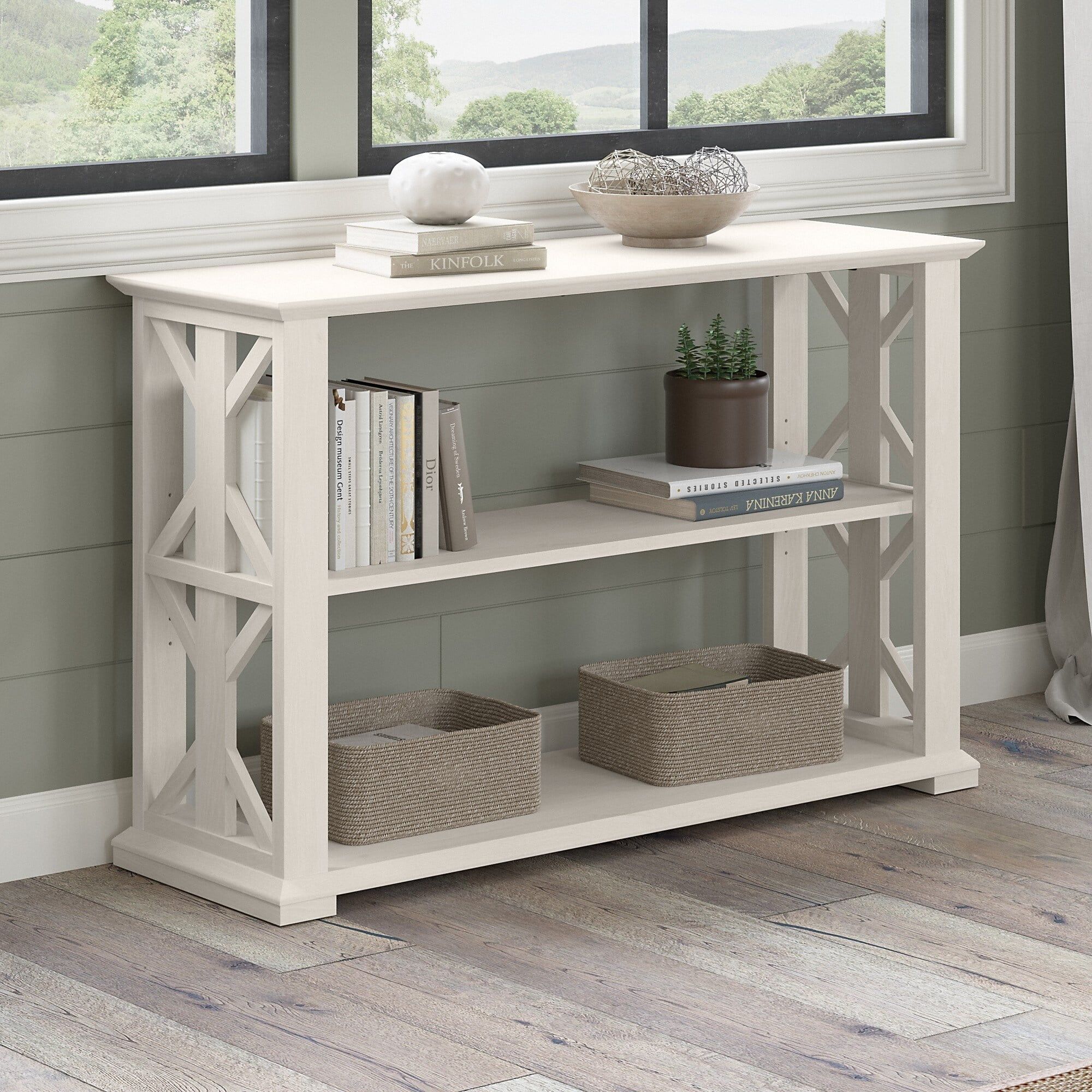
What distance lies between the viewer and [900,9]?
3.74 metres

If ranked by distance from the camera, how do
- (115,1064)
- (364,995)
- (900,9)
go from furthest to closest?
1. (900,9)
2. (364,995)
3. (115,1064)

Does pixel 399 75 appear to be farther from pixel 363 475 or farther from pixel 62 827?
pixel 62 827

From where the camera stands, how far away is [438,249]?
9.12ft

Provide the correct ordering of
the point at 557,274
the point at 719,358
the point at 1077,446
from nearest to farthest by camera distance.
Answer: the point at 557,274
the point at 719,358
the point at 1077,446

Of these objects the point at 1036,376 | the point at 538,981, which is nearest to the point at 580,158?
the point at 1036,376

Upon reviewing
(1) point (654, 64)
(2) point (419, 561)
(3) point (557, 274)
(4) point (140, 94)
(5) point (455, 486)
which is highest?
(1) point (654, 64)

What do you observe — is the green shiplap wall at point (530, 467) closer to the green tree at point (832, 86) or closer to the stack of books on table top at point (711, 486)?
the stack of books on table top at point (711, 486)

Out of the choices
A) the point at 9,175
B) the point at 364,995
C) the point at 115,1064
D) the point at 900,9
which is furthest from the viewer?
the point at 900,9

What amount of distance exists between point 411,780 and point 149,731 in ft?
1.32

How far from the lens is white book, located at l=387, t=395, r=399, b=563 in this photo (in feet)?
9.09

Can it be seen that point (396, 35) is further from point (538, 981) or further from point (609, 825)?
point (538, 981)

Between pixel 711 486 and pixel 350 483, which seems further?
pixel 711 486

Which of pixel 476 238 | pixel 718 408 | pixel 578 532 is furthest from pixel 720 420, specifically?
pixel 476 238

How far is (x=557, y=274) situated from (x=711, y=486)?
0.45 metres
